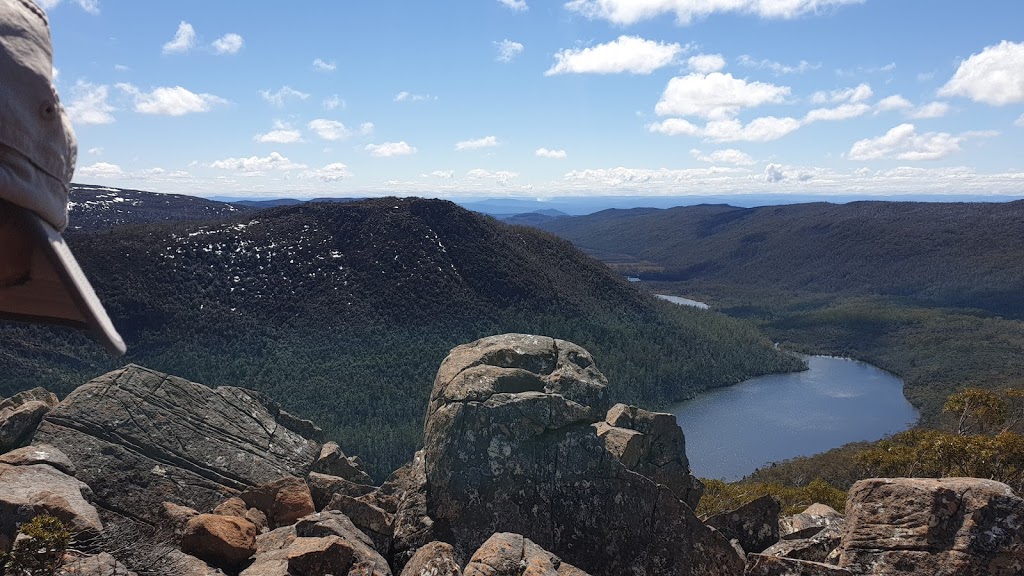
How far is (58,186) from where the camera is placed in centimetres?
263

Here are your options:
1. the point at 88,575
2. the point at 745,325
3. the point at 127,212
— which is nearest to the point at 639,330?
the point at 745,325

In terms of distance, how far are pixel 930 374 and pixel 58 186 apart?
179579 millimetres

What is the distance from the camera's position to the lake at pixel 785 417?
106 m

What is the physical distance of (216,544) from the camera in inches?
416

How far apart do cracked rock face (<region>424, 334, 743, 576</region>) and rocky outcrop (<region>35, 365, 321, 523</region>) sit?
7.38 meters

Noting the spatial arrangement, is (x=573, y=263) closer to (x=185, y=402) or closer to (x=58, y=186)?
(x=185, y=402)

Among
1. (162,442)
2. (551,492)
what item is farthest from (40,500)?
(551,492)

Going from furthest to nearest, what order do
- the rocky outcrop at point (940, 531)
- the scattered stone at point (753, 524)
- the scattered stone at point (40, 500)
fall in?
1. the scattered stone at point (753, 524)
2. the rocky outcrop at point (940, 531)
3. the scattered stone at point (40, 500)

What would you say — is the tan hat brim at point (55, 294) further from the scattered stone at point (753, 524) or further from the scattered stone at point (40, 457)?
the scattered stone at point (753, 524)

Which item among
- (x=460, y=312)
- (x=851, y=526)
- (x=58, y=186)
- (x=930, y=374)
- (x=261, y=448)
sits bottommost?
(x=930, y=374)

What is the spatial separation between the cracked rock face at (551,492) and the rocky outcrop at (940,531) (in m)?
2.53

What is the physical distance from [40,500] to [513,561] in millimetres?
8508

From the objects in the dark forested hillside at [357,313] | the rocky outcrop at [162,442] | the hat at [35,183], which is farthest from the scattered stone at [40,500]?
the dark forested hillside at [357,313]

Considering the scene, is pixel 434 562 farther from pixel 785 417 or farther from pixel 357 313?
pixel 785 417
